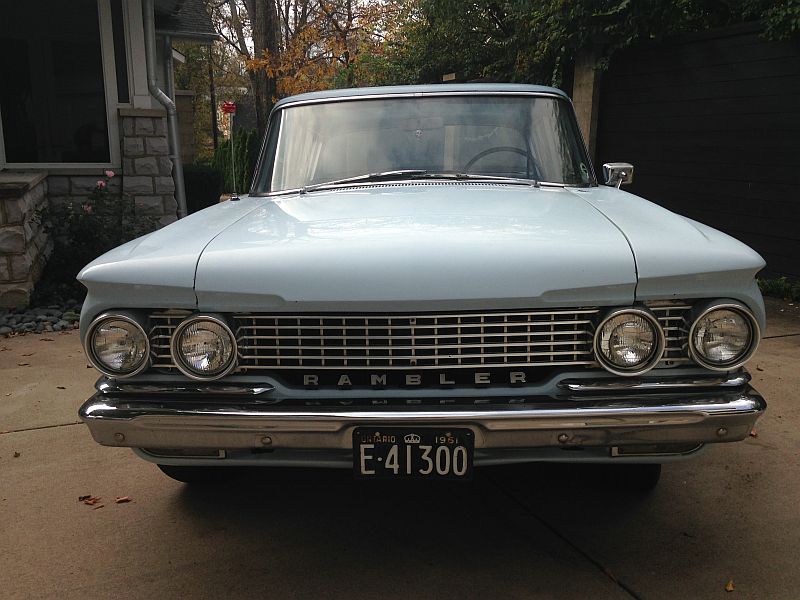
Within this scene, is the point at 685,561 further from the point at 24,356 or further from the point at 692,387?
the point at 24,356

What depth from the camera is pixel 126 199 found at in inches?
322

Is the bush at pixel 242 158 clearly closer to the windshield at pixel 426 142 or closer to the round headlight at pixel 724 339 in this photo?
the windshield at pixel 426 142

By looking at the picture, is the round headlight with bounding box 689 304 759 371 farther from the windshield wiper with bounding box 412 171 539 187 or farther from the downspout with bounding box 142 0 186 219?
the downspout with bounding box 142 0 186 219

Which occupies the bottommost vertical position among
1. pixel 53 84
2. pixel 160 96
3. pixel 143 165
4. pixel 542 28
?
pixel 143 165

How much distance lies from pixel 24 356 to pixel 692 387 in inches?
181

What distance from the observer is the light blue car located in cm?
220

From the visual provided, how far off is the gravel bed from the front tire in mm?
3339

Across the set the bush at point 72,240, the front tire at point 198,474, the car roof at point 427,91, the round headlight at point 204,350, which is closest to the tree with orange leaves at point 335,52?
the bush at point 72,240

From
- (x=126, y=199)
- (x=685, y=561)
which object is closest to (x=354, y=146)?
(x=685, y=561)

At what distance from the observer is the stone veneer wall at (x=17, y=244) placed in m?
6.27

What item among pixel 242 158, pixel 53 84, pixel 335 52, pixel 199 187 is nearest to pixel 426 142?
pixel 53 84

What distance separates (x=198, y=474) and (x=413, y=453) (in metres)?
1.29

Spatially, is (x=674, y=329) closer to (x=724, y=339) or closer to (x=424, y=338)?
(x=724, y=339)

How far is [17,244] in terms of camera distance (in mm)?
6312
